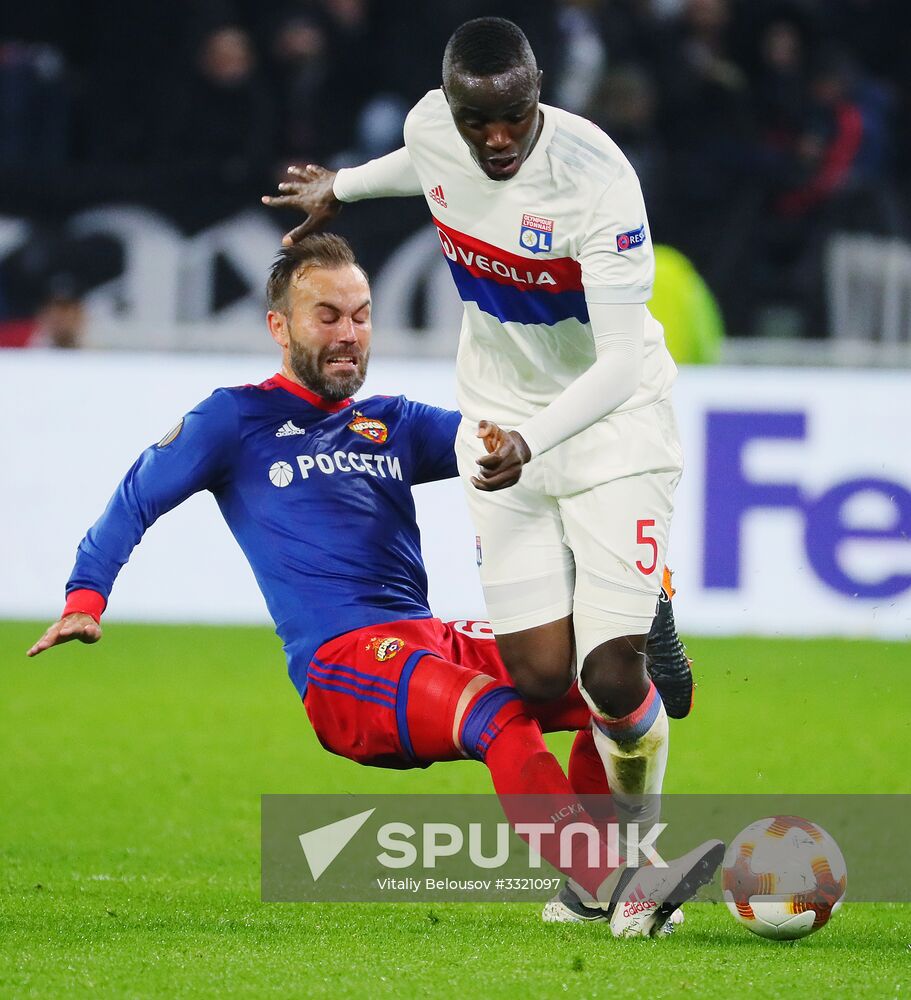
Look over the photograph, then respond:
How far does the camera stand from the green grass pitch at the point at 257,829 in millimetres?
3859

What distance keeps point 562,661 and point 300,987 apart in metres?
1.22

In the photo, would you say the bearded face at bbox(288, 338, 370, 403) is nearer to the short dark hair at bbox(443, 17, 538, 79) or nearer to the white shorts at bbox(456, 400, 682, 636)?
the white shorts at bbox(456, 400, 682, 636)

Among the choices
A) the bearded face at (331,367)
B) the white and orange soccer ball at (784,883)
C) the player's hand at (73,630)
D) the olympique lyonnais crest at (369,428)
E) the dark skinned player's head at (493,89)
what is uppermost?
the dark skinned player's head at (493,89)

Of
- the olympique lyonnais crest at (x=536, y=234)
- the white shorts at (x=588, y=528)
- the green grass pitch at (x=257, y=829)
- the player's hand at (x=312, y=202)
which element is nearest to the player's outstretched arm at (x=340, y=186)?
the player's hand at (x=312, y=202)

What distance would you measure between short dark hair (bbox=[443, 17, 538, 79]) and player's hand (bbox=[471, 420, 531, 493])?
830 millimetres

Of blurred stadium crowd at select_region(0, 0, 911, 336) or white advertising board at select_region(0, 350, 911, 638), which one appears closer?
white advertising board at select_region(0, 350, 911, 638)

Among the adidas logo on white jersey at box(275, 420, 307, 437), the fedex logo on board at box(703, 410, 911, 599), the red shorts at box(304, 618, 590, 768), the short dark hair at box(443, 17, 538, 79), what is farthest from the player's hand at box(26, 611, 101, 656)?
the fedex logo on board at box(703, 410, 911, 599)

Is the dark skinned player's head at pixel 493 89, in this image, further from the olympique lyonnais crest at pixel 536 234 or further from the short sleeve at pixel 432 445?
the short sleeve at pixel 432 445

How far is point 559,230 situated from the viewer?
4.29m

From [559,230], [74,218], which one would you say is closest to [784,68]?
[74,218]

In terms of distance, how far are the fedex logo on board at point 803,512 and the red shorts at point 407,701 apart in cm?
514

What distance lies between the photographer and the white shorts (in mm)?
4457

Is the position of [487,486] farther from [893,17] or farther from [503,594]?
[893,17]

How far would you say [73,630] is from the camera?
14.3 feet
